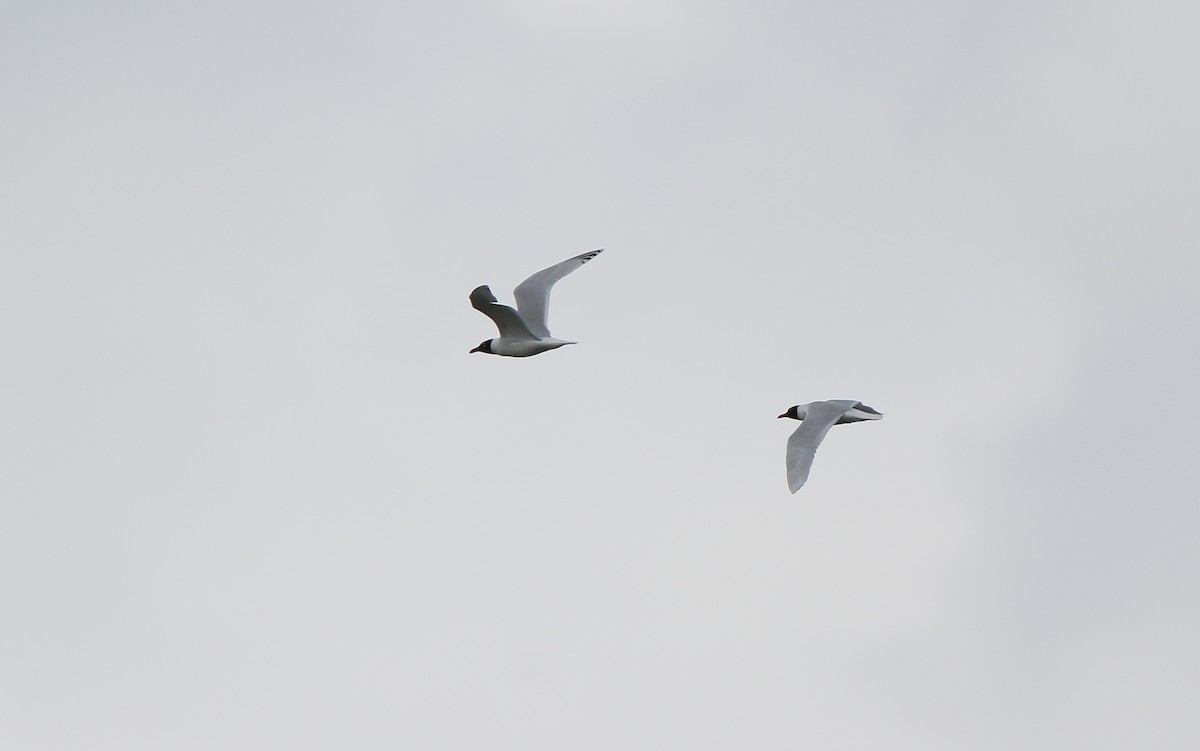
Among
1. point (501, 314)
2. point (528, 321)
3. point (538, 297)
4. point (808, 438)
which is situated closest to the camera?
point (501, 314)

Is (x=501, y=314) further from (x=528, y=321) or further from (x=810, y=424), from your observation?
(x=810, y=424)

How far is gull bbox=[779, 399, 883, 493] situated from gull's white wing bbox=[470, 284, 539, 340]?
5.53 meters

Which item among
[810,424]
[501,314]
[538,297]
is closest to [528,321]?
[538,297]

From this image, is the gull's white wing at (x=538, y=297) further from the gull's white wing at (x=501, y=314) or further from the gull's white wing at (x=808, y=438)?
the gull's white wing at (x=808, y=438)

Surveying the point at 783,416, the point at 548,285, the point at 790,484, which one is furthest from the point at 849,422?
the point at 548,285

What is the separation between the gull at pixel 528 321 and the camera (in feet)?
117

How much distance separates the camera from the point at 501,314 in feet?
115

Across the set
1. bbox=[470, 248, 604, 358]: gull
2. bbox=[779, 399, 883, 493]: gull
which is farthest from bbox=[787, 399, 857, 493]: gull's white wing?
bbox=[470, 248, 604, 358]: gull

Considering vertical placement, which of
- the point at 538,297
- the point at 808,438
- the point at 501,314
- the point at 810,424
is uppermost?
the point at 538,297

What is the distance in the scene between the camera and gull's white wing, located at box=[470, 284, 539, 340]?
34.2 metres

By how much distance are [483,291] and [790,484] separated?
22.2 ft

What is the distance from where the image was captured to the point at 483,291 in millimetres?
34062

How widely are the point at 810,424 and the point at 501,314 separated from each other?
6.55 meters

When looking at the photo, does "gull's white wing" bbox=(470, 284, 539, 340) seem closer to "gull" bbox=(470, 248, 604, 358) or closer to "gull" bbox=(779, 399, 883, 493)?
"gull" bbox=(470, 248, 604, 358)
